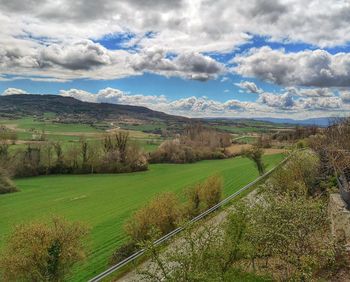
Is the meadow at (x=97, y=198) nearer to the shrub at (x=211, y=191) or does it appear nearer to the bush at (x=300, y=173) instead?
the shrub at (x=211, y=191)

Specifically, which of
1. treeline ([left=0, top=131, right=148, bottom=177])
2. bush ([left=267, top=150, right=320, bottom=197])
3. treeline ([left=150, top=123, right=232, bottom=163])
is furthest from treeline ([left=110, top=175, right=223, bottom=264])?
treeline ([left=150, top=123, right=232, bottom=163])

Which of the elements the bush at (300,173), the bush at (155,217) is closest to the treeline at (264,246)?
the bush at (155,217)

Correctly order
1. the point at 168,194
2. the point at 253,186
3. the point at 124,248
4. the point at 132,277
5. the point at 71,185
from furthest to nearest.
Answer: the point at 71,185
the point at 253,186
the point at 168,194
the point at 124,248
the point at 132,277

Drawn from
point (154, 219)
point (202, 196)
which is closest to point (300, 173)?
point (202, 196)

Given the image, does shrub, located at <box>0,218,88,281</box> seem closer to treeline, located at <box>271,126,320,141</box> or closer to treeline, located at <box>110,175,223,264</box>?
treeline, located at <box>110,175,223,264</box>

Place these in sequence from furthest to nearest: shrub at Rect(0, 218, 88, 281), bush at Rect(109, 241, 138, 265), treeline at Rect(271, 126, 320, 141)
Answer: treeline at Rect(271, 126, 320, 141), bush at Rect(109, 241, 138, 265), shrub at Rect(0, 218, 88, 281)

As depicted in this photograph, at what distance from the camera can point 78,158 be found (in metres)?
114

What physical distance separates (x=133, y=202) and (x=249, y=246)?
1870 inches

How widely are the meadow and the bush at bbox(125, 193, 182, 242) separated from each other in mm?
4851

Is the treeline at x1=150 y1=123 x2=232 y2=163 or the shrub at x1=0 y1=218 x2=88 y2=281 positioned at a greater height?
the shrub at x1=0 y1=218 x2=88 y2=281

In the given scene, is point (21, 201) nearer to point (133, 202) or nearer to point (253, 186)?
point (133, 202)

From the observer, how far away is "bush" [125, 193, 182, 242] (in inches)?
1292

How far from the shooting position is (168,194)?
1425 inches

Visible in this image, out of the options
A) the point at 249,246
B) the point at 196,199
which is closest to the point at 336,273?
the point at 249,246
